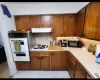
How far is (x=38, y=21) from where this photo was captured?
9.07 ft

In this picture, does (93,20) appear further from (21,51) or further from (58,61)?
(21,51)

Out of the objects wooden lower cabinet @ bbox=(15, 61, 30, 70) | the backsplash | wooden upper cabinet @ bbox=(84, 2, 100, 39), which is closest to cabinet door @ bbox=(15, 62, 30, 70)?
wooden lower cabinet @ bbox=(15, 61, 30, 70)

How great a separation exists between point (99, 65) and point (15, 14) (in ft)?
8.61

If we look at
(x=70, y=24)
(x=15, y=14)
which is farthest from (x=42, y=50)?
(x=15, y=14)

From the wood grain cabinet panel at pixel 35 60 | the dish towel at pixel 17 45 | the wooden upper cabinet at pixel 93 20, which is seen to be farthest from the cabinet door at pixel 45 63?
the wooden upper cabinet at pixel 93 20

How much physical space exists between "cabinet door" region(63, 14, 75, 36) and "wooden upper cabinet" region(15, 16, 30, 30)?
1.26 meters

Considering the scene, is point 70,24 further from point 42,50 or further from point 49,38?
point 42,50

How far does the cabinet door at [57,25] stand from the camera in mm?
2742

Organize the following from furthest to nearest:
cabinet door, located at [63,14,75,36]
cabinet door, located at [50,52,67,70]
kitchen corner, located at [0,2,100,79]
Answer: cabinet door, located at [63,14,75,36] → cabinet door, located at [50,52,67,70] → kitchen corner, located at [0,2,100,79]

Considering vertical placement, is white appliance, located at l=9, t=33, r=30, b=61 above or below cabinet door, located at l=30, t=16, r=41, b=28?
below

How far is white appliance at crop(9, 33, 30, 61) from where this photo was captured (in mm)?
2428

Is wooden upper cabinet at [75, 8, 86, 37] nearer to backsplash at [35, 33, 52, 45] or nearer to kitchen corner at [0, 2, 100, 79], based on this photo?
kitchen corner at [0, 2, 100, 79]

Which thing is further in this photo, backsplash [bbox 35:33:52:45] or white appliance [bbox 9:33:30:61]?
backsplash [bbox 35:33:52:45]

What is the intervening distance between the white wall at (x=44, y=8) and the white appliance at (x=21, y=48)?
730 millimetres
